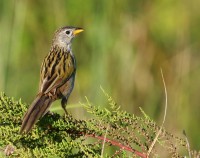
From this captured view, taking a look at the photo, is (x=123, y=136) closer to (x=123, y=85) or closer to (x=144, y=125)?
(x=144, y=125)

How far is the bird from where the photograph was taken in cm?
398

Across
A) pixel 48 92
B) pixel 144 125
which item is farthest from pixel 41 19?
pixel 144 125

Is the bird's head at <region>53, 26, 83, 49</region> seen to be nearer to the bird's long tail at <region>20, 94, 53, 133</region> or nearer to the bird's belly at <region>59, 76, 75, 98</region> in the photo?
the bird's belly at <region>59, 76, 75, 98</region>

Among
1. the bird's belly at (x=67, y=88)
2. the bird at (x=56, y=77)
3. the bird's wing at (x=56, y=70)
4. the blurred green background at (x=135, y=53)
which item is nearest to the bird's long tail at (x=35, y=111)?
the bird at (x=56, y=77)

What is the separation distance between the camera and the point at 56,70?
17.8 ft

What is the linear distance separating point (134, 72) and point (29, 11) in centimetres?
150

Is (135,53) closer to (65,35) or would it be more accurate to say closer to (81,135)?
(65,35)

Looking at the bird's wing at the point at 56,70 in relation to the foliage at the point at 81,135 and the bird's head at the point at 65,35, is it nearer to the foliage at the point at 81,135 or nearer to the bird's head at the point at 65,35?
the bird's head at the point at 65,35

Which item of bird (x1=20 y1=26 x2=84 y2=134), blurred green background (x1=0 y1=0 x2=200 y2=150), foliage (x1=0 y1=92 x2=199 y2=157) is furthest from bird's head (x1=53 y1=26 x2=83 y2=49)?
foliage (x1=0 y1=92 x2=199 y2=157)

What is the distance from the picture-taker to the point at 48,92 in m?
4.84

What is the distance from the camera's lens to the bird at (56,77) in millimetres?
3979

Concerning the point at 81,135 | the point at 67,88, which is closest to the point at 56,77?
the point at 67,88

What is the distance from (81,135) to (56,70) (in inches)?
72.7

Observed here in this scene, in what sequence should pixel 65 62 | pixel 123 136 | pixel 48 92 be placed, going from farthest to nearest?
1. pixel 65 62
2. pixel 48 92
3. pixel 123 136
